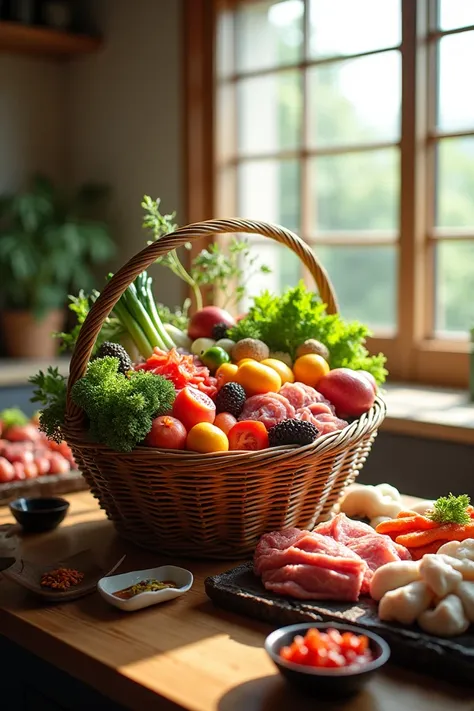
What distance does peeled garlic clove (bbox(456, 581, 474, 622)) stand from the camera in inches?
42.6

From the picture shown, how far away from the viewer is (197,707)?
0.96m

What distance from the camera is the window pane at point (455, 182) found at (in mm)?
2846

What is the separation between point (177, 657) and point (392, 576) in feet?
0.96

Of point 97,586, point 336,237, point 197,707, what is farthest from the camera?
point 336,237

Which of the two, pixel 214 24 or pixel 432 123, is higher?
pixel 214 24

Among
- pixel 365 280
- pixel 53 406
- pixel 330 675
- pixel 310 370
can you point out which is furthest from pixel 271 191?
pixel 330 675

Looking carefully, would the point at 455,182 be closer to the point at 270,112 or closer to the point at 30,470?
the point at 270,112

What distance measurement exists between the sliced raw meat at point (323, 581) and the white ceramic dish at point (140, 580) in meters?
0.14

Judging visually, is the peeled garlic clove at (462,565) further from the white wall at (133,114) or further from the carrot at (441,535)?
the white wall at (133,114)

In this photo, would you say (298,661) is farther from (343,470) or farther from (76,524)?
(76,524)

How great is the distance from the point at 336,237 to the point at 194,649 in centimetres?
229

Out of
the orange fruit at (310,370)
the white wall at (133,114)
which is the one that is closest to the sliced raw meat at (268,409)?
the orange fruit at (310,370)

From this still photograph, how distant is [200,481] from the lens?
4.37ft

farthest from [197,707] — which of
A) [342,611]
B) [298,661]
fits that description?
[342,611]
